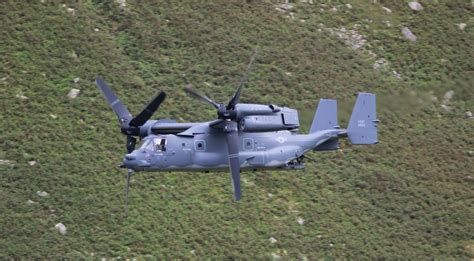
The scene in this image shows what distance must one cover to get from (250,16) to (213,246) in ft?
64.4

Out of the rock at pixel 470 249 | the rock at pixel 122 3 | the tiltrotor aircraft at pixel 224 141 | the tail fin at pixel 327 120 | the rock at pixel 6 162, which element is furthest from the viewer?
the rock at pixel 122 3

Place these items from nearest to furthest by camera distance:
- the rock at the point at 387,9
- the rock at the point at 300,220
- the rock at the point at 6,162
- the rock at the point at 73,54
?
the rock at the point at 6,162
the rock at the point at 300,220
the rock at the point at 73,54
the rock at the point at 387,9

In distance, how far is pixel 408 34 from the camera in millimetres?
79312

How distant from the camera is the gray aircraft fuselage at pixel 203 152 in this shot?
5134cm

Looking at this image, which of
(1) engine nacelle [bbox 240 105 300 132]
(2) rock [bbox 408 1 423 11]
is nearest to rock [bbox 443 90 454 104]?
(2) rock [bbox 408 1 423 11]

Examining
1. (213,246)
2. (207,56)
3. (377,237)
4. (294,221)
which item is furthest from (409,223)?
(207,56)

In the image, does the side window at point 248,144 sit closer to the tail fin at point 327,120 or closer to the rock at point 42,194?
the tail fin at point 327,120

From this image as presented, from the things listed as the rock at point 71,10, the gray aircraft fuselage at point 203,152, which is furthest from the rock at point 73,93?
the gray aircraft fuselage at point 203,152

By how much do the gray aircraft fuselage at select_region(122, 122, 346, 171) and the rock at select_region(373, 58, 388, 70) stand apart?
24814mm

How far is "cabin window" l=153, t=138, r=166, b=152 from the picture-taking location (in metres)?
51.5

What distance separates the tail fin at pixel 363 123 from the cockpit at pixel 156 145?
27.8ft

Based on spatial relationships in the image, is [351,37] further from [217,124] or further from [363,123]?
[217,124]

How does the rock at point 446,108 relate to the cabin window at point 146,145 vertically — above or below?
below

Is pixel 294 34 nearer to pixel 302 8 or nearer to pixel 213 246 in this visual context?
pixel 302 8
